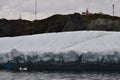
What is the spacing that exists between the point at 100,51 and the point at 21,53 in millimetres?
9923

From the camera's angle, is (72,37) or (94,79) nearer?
(94,79)

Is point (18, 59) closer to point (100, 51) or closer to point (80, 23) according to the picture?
point (100, 51)

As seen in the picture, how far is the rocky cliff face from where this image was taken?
312 feet

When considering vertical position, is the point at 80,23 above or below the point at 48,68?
above

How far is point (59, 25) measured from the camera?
97.7 meters

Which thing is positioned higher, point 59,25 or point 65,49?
point 59,25

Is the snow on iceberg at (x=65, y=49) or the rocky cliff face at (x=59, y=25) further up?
the rocky cliff face at (x=59, y=25)

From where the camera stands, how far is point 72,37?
6625 cm

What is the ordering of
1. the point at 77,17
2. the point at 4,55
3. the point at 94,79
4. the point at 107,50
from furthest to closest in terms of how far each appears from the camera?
the point at 77,17
the point at 4,55
the point at 107,50
the point at 94,79

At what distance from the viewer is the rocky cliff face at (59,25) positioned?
312 feet

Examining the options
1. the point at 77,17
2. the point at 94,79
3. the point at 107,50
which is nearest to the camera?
the point at 94,79

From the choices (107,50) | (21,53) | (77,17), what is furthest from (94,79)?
(77,17)

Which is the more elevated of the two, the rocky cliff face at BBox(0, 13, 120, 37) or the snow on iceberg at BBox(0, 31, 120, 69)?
the rocky cliff face at BBox(0, 13, 120, 37)

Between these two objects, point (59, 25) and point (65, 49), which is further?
point (59, 25)
